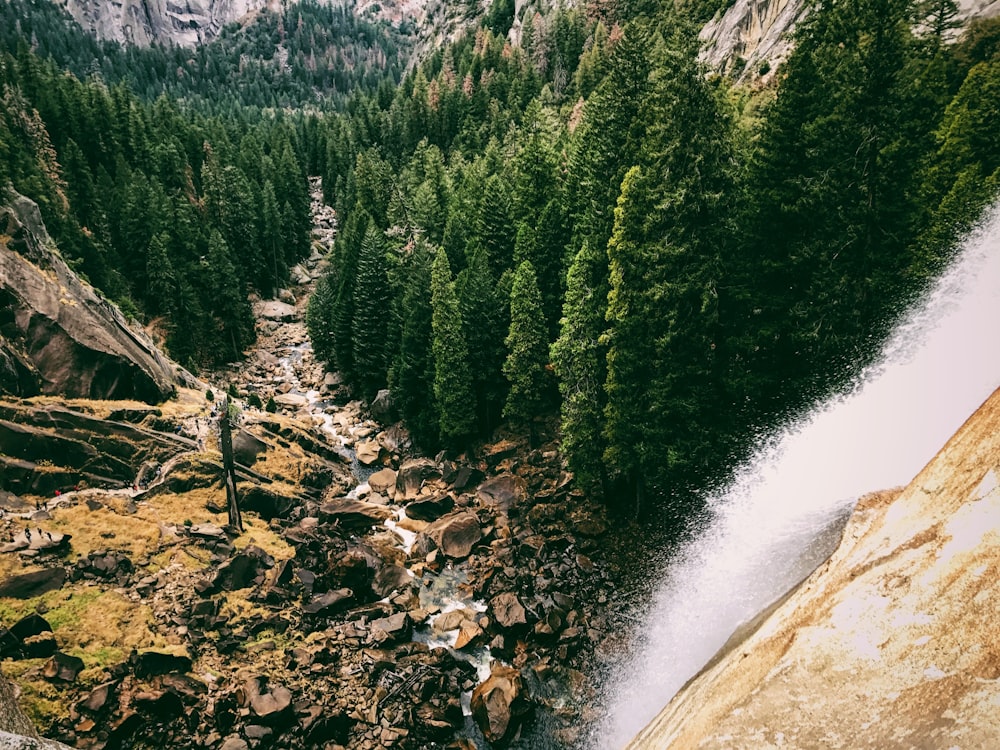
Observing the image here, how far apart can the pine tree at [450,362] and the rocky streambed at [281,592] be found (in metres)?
3.34

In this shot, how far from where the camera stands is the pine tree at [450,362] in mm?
39281

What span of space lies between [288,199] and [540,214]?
229 feet

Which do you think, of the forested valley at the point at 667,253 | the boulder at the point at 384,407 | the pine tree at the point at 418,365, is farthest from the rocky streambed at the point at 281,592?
the boulder at the point at 384,407

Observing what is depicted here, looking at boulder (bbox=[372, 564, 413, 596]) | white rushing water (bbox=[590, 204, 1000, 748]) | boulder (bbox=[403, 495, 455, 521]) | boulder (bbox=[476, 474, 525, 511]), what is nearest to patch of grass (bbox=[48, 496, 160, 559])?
boulder (bbox=[372, 564, 413, 596])

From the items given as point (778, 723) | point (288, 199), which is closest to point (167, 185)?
point (288, 199)

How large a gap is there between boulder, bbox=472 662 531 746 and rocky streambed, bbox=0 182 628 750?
67 millimetres

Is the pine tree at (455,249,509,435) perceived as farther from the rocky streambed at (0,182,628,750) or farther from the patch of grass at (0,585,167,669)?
the patch of grass at (0,585,167,669)

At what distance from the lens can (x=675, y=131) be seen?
2166 cm

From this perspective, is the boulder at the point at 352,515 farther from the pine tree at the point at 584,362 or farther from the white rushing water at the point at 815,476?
the white rushing water at the point at 815,476

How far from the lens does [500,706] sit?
21266 mm

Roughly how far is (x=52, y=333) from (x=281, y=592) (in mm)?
19498

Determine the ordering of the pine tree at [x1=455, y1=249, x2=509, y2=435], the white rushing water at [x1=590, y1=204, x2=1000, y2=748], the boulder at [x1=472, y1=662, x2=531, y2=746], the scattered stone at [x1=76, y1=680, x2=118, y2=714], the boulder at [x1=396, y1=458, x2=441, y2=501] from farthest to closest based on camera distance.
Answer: the pine tree at [x1=455, y1=249, x2=509, y2=435] < the boulder at [x1=396, y1=458, x2=441, y2=501] < the boulder at [x1=472, y1=662, x2=531, y2=746] < the scattered stone at [x1=76, y1=680, x2=118, y2=714] < the white rushing water at [x1=590, y1=204, x2=1000, y2=748]

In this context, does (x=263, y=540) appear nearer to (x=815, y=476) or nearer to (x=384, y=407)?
(x=384, y=407)

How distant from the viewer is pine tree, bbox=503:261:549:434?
34.6m
